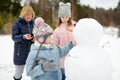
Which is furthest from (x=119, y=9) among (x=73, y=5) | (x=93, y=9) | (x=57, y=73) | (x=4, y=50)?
(x=57, y=73)

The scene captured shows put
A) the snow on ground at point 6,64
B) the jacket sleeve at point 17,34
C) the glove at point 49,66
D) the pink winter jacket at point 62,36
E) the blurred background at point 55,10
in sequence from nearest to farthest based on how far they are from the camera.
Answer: the glove at point 49,66
the pink winter jacket at point 62,36
the jacket sleeve at point 17,34
the snow on ground at point 6,64
the blurred background at point 55,10

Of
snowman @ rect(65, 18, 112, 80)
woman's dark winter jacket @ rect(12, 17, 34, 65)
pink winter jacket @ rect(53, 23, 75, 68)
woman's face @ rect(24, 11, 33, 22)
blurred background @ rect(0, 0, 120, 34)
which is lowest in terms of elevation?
blurred background @ rect(0, 0, 120, 34)

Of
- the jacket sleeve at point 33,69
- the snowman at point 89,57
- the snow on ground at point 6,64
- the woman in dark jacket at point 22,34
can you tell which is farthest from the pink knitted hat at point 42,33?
the snow on ground at point 6,64

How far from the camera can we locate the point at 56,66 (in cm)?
439

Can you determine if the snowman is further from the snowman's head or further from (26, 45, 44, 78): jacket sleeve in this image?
(26, 45, 44, 78): jacket sleeve

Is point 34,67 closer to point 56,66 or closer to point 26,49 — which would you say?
point 56,66

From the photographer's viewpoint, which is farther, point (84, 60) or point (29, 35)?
point (29, 35)

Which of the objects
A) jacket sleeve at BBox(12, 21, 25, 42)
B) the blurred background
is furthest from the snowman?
the blurred background

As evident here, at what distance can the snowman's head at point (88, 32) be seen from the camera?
151 inches

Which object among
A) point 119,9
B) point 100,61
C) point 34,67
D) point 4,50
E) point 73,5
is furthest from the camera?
point 119,9

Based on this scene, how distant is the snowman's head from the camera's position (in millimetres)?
3844

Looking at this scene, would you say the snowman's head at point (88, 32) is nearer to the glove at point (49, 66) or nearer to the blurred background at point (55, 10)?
the glove at point (49, 66)

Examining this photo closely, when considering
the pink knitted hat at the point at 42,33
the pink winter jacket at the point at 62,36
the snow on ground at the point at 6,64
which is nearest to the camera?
the pink knitted hat at the point at 42,33

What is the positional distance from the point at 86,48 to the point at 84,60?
0.13 metres
